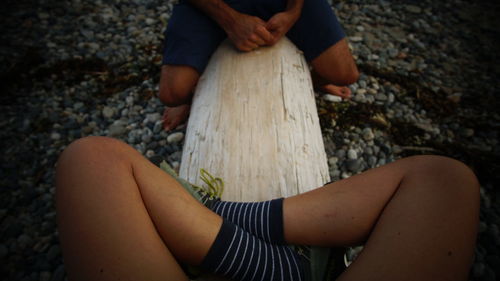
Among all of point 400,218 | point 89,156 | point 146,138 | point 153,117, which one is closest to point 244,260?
point 400,218

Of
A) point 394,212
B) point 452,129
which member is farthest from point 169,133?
point 452,129

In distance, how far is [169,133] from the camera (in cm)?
265

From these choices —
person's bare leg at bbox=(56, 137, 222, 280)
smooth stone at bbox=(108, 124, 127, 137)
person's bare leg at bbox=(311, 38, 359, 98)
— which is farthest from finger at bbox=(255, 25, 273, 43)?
smooth stone at bbox=(108, 124, 127, 137)

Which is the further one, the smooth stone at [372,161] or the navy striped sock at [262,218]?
the smooth stone at [372,161]

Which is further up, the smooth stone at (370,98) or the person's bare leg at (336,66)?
the person's bare leg at (336,66)

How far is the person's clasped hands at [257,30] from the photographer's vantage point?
200 cm

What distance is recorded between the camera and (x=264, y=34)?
2006 millimetres

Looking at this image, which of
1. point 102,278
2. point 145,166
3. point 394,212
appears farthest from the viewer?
point 145,166

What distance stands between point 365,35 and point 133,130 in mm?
3143

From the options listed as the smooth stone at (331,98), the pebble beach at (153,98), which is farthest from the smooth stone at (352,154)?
the smooth stone at (331,98)

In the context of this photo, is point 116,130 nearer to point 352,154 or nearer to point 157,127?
point 157,127

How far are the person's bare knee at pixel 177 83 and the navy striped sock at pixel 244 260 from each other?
1416mm

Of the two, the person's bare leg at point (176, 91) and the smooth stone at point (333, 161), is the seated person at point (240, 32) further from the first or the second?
the smooth stone at point (333, 161)

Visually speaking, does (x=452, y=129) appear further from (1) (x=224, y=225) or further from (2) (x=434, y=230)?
(1) (x=224, y=225)
